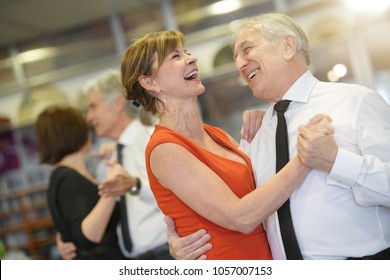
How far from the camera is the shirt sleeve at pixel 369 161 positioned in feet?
3.35

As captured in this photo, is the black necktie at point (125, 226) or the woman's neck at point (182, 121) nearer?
the woman's neck at point (182, 121)

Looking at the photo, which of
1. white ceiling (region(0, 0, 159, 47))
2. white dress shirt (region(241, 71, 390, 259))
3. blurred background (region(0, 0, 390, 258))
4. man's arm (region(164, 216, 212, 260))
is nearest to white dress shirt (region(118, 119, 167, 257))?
blurred background (region(0, 0, 390, 258))

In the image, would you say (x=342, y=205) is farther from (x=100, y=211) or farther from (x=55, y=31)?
(x=55, y=31)

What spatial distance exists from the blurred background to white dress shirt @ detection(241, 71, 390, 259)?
54cm

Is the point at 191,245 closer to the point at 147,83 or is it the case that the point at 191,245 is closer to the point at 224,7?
the point at 147,83

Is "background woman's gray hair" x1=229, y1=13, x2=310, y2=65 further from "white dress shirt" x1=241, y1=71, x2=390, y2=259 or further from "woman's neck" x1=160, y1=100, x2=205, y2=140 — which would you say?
"woman's neck" x1=160, y1=100, x2=205, y2=140

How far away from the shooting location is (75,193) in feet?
5.67

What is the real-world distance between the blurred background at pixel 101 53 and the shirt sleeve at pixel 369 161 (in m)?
0.59

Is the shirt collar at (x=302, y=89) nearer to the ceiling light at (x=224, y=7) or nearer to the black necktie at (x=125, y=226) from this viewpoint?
the black necktie at (x=125, y=226)

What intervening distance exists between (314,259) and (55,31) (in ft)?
6.17

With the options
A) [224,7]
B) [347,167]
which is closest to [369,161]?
[347,167]

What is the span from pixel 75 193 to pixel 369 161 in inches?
43.9

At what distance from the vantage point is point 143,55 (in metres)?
1.17

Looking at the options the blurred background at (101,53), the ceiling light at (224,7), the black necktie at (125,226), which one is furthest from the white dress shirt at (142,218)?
the ceiling light at (224,7)
